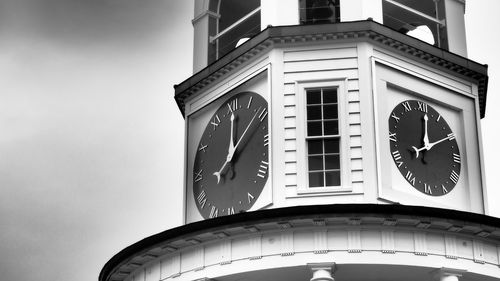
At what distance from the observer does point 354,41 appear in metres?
40.2

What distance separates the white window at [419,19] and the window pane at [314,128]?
526 cm

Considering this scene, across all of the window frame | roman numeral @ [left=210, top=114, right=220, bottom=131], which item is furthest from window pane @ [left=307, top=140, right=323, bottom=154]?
roman numeral @ [left=210, top=114, right=220, bottom=131]

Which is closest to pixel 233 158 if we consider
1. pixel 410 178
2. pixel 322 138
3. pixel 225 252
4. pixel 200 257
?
pixel 322 138

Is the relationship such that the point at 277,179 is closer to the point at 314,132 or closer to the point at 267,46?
the point at 314,132

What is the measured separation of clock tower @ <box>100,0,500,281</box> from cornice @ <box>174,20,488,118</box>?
0.14 feet

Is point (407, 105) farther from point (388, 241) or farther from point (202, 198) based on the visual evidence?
point (202, 198)

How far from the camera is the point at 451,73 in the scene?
136 feet

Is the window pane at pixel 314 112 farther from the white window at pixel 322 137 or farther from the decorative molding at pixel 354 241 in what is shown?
the decorative molding at pixel 354 241

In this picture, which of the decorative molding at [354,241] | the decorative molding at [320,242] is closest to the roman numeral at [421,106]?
the decorative molding at [354,241]

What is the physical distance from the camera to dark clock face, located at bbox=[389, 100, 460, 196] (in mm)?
39375

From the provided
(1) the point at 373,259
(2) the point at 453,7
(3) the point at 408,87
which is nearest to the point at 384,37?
(3) the point at 408,87

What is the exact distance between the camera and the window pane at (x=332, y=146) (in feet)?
129

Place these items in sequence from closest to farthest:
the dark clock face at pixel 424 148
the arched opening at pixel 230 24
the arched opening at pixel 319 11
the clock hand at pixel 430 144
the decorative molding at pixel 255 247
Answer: the decorative molding at pixel 255 247
the dark clock face at pixel 424 148
the clock hand at pixel 430 144
the arched opening at pixel 319 11
the arched opening at pixel 230 24

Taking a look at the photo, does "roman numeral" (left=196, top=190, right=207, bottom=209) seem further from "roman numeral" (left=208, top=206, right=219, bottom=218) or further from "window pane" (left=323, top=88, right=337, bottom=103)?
"window pane" (left=323, top=88, right=337, bottom=103)
